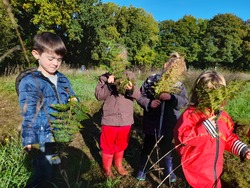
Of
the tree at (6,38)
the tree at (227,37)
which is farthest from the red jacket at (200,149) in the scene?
the tree at (227,37)

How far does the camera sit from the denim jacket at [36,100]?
1907mm

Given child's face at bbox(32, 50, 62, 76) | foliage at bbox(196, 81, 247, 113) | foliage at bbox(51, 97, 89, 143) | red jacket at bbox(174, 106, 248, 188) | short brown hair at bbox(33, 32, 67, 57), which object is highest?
short brown hair at bbox(33, 32, 67, 57)

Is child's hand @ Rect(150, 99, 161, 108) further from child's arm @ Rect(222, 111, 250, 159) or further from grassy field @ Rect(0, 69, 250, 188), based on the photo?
child's arm @ Rect(222, 111, 250, 159)

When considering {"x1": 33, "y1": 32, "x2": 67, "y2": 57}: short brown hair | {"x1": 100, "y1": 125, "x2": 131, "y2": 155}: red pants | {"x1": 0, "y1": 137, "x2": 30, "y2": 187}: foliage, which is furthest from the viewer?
{"x1": 100, "y1": 125, "x2": 131, "y2": 155}: red pants

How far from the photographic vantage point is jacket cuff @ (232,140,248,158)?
87.7 inches

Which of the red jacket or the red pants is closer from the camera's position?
the red jacket

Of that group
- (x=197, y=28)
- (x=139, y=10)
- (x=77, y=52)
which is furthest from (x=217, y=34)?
(x=77, y=52)

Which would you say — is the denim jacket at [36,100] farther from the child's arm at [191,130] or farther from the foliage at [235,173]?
the foliage at [235,173]

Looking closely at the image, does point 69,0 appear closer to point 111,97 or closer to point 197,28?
point 111,97

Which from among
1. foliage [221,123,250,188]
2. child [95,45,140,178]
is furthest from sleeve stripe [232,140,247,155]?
child [95,45,140,178]

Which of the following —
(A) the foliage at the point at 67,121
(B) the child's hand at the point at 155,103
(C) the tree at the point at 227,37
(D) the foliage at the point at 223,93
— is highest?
(C) the tree at the point at 227,37

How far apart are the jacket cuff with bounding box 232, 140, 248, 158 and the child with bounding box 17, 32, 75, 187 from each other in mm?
1458

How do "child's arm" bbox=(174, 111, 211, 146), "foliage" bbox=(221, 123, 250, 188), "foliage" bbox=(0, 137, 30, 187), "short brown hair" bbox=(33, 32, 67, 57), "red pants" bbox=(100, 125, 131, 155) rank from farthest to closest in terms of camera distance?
"red pants" bbox=(100, 125, 131, 155)
"foliage" bbox=(221, 123, 250, 188)
"foliage" bbox=(0, 137, 30, 187)
"child's arm" bbox=(174, 111, 211, 146)
"short brown hair" bbox=(33, 32, 67, 57)

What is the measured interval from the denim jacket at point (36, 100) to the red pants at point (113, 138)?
1.33 metres
